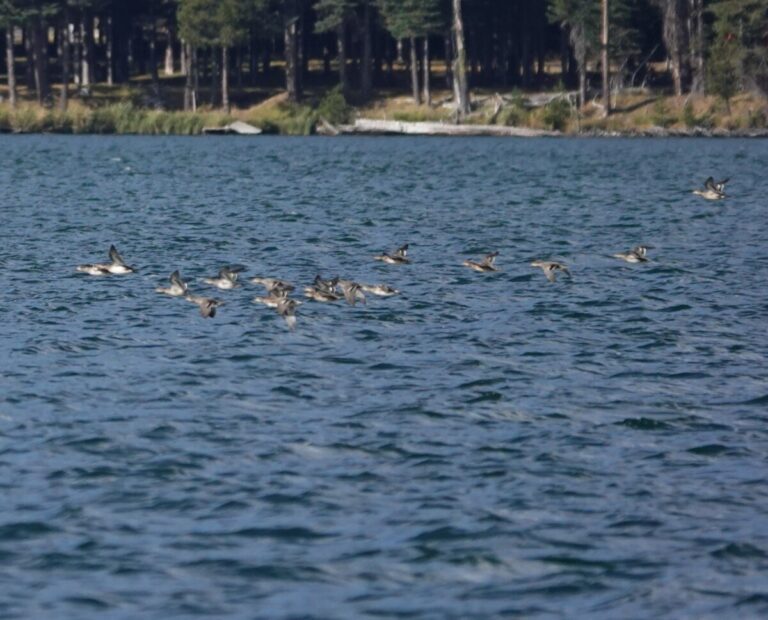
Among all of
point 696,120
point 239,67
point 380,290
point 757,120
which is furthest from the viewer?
point 239,67

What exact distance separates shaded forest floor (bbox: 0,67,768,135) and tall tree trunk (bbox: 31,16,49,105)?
104cm

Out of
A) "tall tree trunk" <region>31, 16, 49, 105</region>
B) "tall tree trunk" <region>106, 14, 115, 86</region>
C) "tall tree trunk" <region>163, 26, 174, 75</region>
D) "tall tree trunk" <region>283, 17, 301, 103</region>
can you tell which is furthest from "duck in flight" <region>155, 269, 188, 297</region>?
"tall tree trunk" <region>163, 26, 174, 75</region>

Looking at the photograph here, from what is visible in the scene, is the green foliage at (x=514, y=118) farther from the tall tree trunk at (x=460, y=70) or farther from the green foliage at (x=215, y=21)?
the green foliage at (x=215, y=21)

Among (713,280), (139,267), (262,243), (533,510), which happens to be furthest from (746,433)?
(262,243)

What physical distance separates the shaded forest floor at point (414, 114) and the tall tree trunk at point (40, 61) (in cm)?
104

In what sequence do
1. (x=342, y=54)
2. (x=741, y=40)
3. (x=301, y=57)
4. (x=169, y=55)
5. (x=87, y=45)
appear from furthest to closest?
(x=169, y=55)
(x=301, y=57)
(x=87, y=45)
(x=342, y=54)
(x=741, y=40)

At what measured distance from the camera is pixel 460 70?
99.6 m

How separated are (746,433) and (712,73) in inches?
3205

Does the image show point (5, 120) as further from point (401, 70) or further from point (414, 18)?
point (401, 70)

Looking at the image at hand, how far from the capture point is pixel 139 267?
30328mm

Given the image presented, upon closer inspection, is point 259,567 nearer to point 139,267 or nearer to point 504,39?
point 139,267

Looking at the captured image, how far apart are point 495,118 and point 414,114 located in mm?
5499

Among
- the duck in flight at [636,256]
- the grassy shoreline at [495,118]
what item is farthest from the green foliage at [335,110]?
the duck in flight at [636,256]

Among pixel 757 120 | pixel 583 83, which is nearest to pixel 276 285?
pixel 757 120
